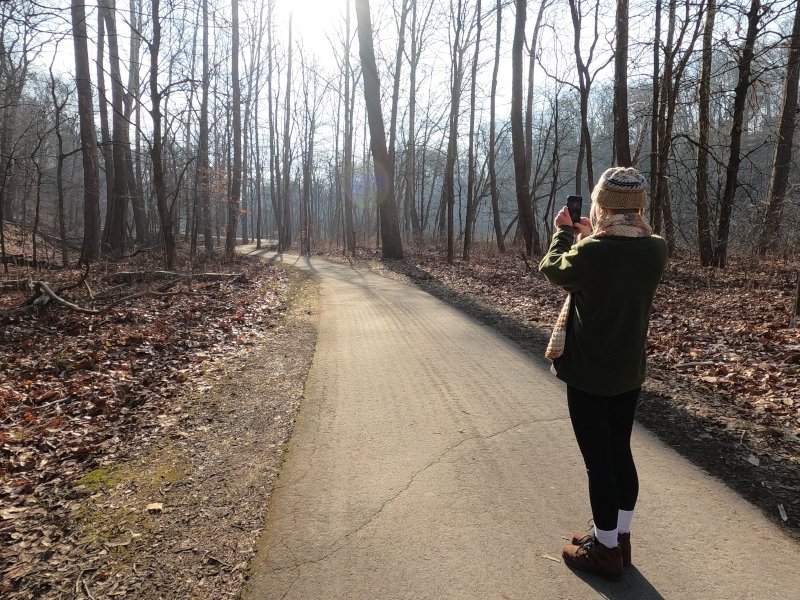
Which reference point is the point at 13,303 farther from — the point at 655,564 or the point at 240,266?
the point at 655,564

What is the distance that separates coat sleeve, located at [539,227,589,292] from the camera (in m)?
2.36

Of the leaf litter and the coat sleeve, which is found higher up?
the coat sleeve

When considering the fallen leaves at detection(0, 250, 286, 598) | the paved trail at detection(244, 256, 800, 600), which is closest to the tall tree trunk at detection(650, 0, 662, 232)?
the paved trail at detection(244, 256, 800, 600)

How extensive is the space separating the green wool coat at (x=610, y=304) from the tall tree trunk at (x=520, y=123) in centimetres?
1549

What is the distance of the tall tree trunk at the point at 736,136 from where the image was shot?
9.71 metres

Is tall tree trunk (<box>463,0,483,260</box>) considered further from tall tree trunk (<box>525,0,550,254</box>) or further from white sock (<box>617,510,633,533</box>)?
white sock (<box>617,510,633,533</box>)

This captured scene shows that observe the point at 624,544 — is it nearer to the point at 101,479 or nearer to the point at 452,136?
the point at 101,479

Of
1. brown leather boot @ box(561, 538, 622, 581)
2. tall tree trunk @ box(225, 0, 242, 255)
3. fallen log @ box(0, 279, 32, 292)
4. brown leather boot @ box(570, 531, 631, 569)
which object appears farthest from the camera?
tall tree trunk @ box(225, 0, 242, 255)

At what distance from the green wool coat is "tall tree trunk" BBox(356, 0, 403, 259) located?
57.4ft

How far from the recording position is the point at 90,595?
2.37 metres

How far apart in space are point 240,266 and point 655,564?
680 inches

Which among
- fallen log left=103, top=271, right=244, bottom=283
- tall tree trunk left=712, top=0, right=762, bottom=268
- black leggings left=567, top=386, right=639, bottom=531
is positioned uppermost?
tall tree trunk left=712, top=0, right=762, bottom=268

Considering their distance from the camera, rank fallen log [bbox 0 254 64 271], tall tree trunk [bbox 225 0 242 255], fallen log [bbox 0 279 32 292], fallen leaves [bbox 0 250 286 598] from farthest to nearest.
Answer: tall tree trunk [bbox 225 0 242 255] → fallen log [bbox 0 254 64 271] → fallen log [bbox 0 279 32 292] → fallen leaves [bbox 0 250 286 598]

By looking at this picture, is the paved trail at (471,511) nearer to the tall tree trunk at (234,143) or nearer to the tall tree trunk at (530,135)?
the tall tree trunk at (530,135)
